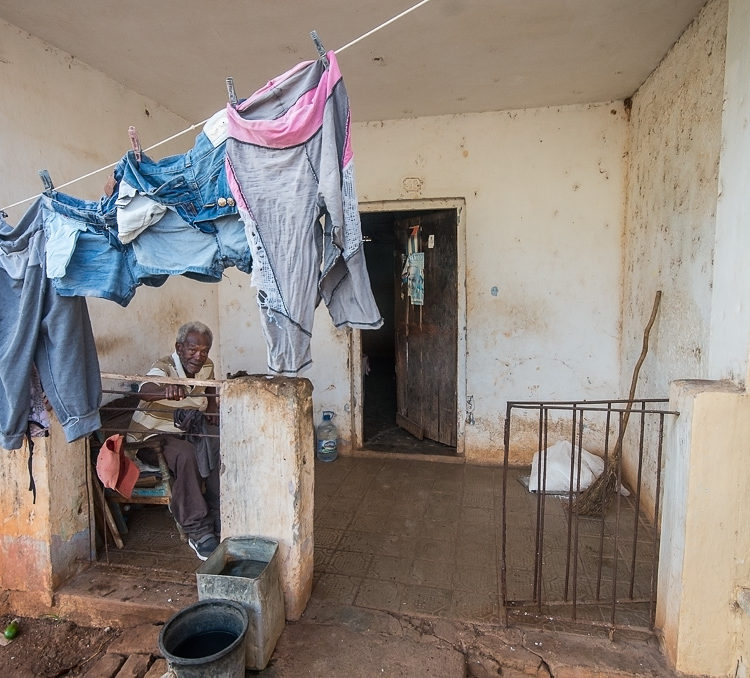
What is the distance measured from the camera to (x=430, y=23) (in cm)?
271

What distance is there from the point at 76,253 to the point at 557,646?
2762mm

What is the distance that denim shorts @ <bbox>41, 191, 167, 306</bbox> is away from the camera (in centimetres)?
209

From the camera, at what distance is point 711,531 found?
192 cm

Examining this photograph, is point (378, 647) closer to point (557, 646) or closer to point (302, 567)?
point (302, 567)

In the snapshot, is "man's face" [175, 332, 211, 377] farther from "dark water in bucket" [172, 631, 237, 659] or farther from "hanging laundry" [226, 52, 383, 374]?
"dark water in bucket" [172, 631, 237, 659]

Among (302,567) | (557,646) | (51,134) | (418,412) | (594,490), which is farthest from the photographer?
(418,412)

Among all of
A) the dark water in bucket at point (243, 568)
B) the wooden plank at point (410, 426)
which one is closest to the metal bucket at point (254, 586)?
the dark water in bucket at point (243, 568)

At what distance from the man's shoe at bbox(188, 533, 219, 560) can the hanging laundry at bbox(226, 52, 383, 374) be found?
1709 millimetres

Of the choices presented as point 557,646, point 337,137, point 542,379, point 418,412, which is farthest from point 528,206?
point 557,646

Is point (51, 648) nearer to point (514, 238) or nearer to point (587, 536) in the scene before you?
point (587, 536)

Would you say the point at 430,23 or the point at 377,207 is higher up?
the point at 430,23

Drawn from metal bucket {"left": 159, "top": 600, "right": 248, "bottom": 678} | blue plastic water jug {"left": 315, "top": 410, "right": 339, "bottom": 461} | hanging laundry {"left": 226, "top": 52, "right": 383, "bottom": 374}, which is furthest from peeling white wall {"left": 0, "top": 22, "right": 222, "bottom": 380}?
metal bucket {"left": 159, "top": 600, "right": 248, "bottom": 678}

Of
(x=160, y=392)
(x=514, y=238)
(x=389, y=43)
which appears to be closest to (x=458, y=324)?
(x=514, y=238)

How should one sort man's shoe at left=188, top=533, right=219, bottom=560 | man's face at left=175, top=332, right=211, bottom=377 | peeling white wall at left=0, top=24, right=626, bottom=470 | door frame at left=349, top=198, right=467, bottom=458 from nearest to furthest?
1. man's shoe at left=188, top=533, right=219, bottom=560
2. man's face at left=175, top=332, right=211, bottom=377
3. peeling white wall at left=0, top=24, right=626, bottom=470
4. door frame at left=349, top=198, right=467, bottom=458
